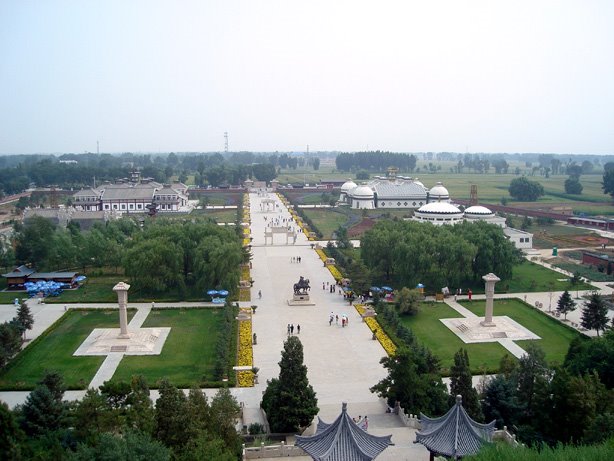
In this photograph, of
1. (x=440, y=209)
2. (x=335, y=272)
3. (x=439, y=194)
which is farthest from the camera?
(x=439, y=194)

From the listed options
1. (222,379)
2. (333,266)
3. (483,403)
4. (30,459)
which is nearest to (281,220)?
(333,266)

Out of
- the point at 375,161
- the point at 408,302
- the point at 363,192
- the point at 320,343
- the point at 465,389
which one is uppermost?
the point at 375,161

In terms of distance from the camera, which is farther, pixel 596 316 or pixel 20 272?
pixel 20 272

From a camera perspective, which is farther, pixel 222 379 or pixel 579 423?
pixel 222 379

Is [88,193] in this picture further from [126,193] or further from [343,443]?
[343,443]

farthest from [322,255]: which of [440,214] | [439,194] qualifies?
[439,194]

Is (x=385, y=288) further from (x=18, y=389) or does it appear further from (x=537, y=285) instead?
(x=18, y=389)

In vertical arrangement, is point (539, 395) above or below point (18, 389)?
above

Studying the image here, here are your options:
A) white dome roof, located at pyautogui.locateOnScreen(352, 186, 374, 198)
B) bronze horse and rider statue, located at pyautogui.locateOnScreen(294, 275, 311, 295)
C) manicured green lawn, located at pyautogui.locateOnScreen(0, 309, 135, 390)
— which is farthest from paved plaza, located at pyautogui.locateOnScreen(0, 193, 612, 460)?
white dome roof, located at pyautogui.locateOnScreen(352, 186, 374, 198)

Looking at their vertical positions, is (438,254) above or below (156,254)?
below
